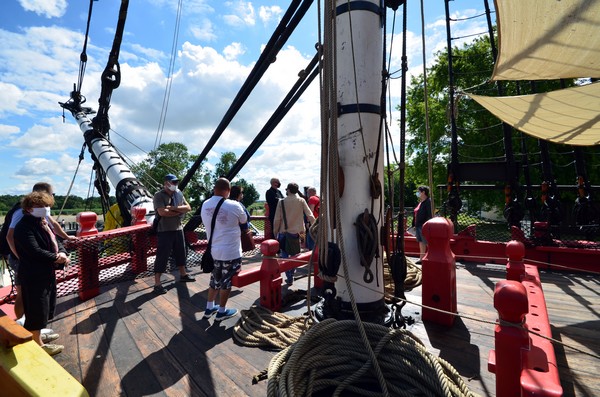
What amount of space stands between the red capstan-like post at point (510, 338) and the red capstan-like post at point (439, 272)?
130 cm

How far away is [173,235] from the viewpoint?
4.63 meters

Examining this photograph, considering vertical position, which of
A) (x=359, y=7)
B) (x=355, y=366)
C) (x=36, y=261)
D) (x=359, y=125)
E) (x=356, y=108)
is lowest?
(x=355, y=366)

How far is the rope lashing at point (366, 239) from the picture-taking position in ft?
7.71

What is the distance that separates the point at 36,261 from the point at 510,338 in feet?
11.3

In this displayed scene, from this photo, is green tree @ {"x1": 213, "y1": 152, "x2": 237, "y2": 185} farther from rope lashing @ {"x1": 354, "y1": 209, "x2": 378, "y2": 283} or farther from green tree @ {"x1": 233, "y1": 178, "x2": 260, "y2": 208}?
rope lashing @ {"x1": 354, "y1": 209, "x2": 378, "y2": 283}

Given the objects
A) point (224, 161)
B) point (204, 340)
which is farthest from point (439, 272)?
point (224, 161)

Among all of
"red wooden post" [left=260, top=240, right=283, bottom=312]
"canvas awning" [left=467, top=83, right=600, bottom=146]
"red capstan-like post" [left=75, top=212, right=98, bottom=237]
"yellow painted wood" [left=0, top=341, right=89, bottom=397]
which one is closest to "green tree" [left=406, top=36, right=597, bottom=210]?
"canvas awning" [left=467, top=83, right=600, bottom=146]

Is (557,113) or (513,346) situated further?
(557,113)

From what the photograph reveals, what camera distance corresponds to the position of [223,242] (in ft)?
→ 10.9

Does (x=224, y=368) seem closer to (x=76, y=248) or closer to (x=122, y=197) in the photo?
(x=76, y=248)

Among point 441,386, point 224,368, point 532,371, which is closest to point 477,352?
point 441,386

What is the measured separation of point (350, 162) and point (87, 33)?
1186 cm

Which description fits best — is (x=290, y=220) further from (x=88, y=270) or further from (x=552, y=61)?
(x=552, y=61)

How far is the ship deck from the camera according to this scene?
219cm
